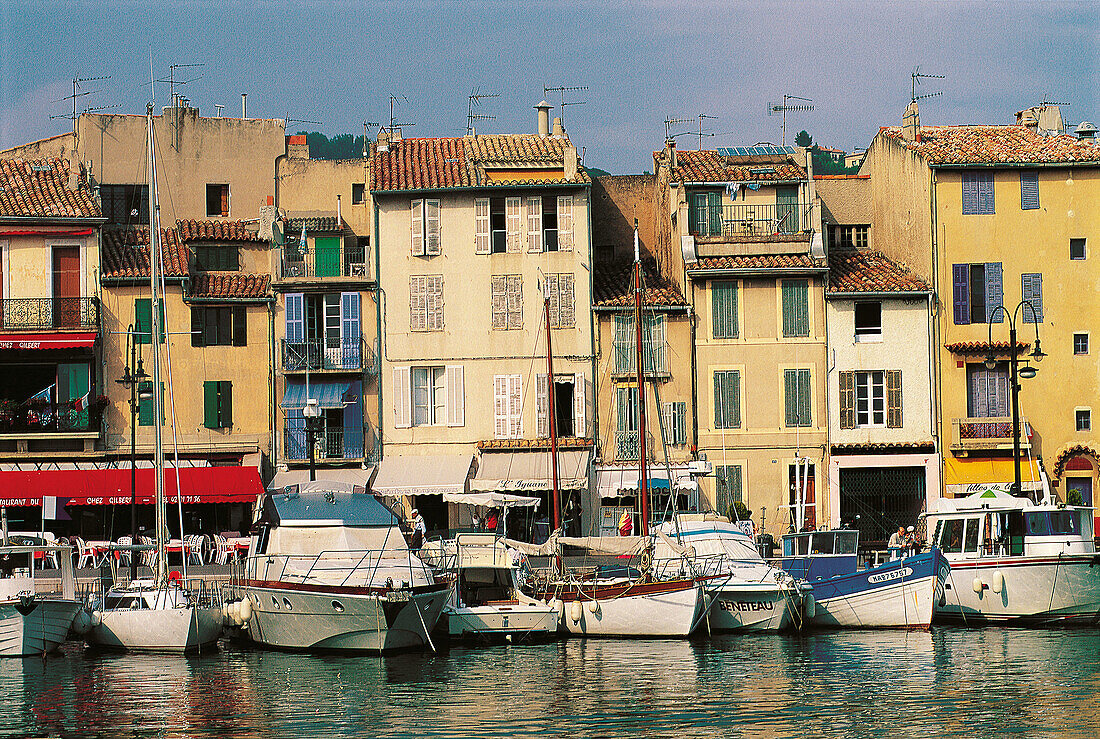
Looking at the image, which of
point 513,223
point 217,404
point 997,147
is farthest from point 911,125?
point 217,404

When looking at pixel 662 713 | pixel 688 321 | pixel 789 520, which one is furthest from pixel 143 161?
pixel 662 713

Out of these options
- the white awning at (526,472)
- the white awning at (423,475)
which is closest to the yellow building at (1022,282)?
the white awning at (526,472)

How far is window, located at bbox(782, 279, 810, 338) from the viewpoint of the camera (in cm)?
5016

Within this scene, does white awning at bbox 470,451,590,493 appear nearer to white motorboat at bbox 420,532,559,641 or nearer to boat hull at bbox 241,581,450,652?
white motorboat at bbox 420,532,559,641

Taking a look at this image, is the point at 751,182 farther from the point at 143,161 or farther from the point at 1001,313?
the point at 143,161

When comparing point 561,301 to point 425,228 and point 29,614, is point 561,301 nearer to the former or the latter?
point 425,228

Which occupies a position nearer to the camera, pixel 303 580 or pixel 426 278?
pixel 303 580

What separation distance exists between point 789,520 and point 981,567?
13.3 meters

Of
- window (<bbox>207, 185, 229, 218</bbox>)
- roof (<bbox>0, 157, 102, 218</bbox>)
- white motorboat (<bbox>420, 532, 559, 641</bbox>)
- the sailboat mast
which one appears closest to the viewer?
white motorboat (<bbox>420, 532, 559, 641</bbox>)

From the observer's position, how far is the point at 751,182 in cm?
5153

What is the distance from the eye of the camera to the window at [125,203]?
174 feet

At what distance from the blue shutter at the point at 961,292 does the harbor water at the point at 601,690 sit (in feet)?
55.7

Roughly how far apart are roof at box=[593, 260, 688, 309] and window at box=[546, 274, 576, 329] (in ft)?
2.71

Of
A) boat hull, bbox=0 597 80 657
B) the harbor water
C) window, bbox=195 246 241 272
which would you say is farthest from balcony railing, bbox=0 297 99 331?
boat hull, bbox=0 597 80 657
